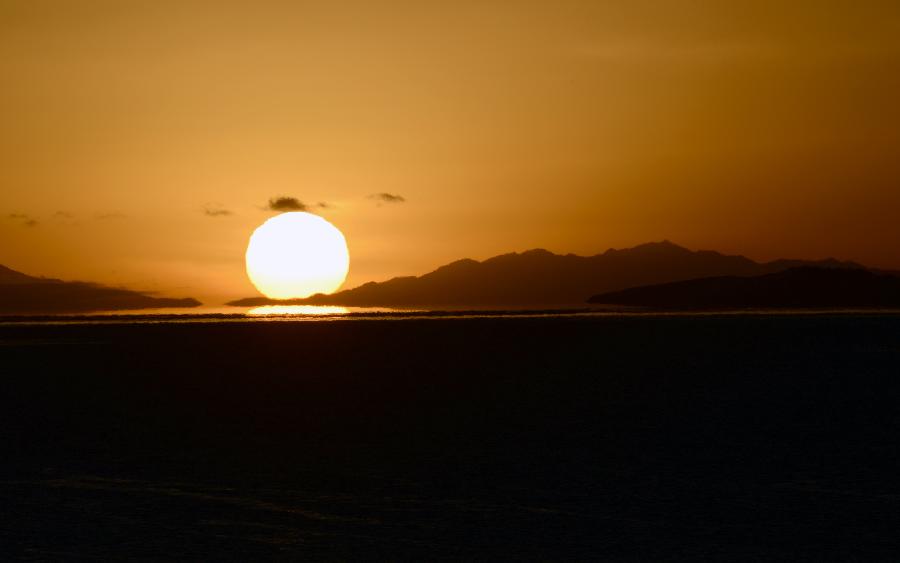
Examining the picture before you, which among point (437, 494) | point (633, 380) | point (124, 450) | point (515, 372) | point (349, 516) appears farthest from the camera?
point (515, 372)

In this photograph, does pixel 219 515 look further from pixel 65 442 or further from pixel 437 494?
pixel 65 442

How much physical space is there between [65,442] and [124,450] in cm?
280

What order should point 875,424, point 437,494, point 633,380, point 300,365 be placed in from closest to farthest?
Result: point 437,494
point 875,424
point 633,380
point 300,365

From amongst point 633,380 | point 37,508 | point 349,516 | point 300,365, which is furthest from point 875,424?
point 300,365

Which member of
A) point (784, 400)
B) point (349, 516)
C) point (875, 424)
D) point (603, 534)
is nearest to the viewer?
point (603, 534)

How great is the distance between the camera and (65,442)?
31.9 m

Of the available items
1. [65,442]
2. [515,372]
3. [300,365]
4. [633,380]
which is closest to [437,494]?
[65,442]

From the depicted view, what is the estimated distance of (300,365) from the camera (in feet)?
212

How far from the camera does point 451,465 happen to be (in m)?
27.4

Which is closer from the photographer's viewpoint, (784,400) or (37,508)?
(37,508)

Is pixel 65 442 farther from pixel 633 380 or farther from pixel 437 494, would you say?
pixel 633 380

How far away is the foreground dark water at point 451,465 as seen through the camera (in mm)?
19672

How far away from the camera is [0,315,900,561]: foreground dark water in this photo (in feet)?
64.5

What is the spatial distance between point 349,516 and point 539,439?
37.4ft
